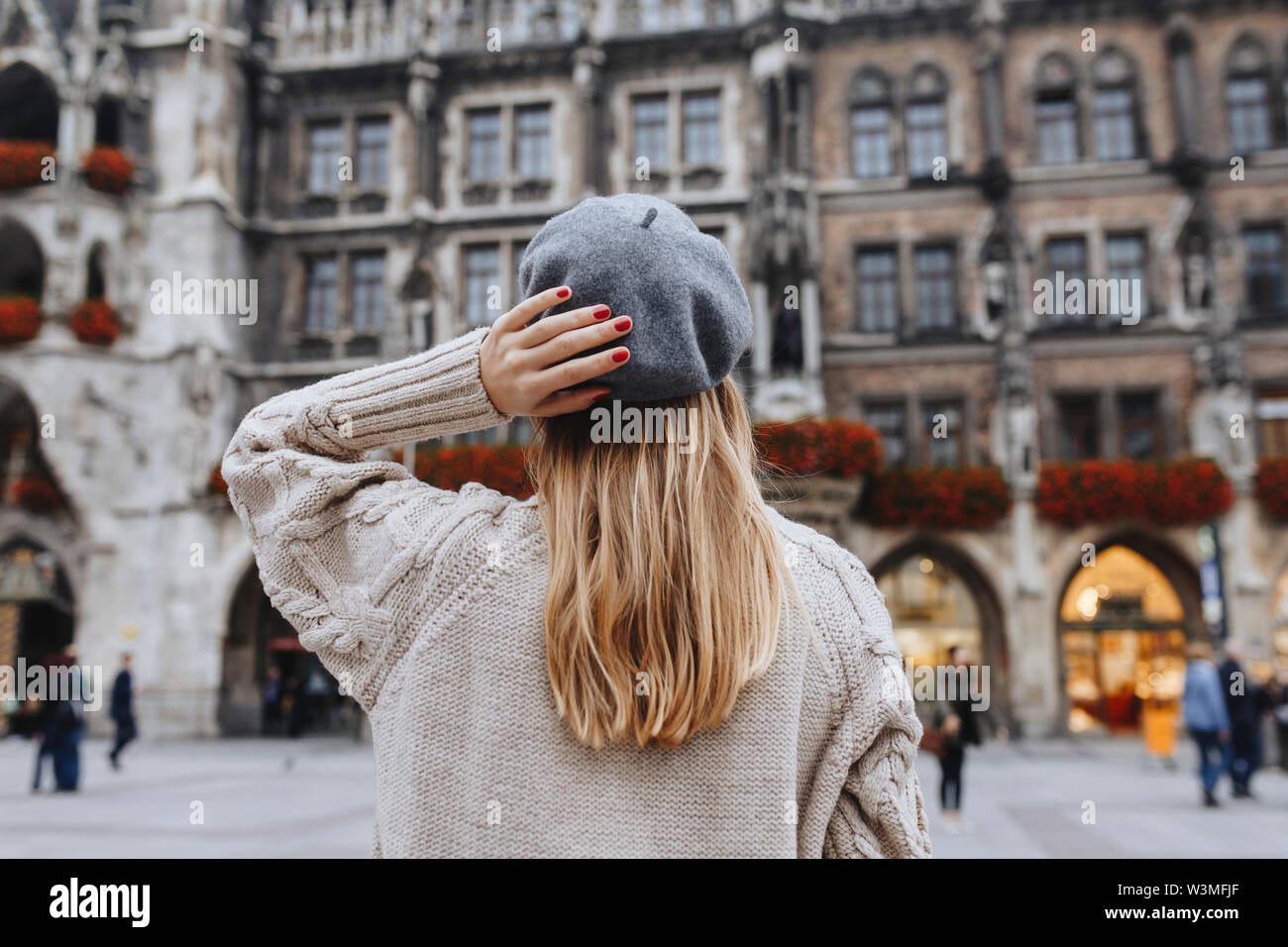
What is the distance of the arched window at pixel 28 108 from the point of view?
22172mm

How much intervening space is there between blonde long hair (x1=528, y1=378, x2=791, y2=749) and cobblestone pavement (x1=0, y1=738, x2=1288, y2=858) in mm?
7314

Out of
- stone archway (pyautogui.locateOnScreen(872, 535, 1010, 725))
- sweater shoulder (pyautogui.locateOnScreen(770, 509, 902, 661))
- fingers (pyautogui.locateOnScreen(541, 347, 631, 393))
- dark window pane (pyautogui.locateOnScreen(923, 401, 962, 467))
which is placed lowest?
stone archway (pyautogui.locateOnScreen(872, 535, 1010, 725))

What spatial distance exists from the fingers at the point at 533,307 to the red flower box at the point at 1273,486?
2107cm

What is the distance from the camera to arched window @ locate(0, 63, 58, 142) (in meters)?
22.2

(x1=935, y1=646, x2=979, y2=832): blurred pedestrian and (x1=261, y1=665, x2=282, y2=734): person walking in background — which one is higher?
(x1=935, y1=646, x2=979, y2=832): blurred pedestrian

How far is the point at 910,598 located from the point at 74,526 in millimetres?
17393

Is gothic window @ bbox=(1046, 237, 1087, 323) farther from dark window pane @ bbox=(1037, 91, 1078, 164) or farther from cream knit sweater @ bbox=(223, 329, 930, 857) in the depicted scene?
cream knit sweater @ bbox=(223, 329, 930, 857)

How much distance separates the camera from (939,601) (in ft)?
67.2

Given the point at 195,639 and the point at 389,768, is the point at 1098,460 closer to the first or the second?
the point at 195,639

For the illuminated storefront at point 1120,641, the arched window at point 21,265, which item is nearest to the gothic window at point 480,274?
the arched window at point 21,265

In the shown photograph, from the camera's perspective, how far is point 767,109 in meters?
21.0

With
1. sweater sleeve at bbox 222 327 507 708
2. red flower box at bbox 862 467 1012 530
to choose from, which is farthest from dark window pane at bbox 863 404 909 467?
sweater sleeve at bbox 222 327 507 708

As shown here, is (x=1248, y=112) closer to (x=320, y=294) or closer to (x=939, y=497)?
(x=939, y=497)

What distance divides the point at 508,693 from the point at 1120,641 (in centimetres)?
2118
